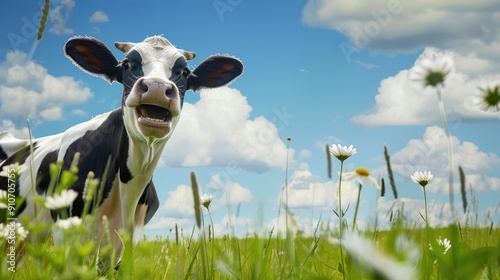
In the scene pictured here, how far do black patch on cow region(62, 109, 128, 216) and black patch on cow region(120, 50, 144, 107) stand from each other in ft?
1.00

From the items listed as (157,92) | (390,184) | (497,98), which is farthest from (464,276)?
(157,92)

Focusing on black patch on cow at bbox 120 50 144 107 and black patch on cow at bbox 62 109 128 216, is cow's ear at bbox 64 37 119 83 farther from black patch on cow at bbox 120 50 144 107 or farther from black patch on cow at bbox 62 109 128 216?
black patch on cow at bbox 62 109 128 216

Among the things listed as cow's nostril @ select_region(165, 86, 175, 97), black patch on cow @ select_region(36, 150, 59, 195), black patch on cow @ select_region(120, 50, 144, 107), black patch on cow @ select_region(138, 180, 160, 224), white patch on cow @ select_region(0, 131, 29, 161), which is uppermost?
black patch on cow @ select_region(120, 50, 144, 107)

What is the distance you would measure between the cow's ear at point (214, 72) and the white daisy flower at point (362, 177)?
323 cm

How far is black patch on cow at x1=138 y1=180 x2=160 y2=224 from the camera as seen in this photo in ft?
16.0

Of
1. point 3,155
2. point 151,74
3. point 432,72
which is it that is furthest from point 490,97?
point 3,155

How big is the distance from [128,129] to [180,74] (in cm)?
82

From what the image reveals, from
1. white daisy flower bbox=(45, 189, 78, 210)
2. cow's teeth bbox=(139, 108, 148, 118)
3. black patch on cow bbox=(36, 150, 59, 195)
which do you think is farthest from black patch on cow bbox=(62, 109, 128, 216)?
white daisy flower bbox=(45, 189, 78, 210)

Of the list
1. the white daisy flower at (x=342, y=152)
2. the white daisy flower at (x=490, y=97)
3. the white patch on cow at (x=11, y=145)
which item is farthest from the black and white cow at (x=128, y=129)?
the white daisy flower at (x=490, y=97)

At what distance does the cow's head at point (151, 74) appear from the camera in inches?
161

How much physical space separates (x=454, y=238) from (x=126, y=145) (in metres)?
3.90

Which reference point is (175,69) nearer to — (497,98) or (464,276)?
(497,98)

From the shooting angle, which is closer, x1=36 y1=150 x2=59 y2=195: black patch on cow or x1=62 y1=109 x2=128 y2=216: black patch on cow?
x1=62 y1=109 x2=128 y2=216: black patch on cow

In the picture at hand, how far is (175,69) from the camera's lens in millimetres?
4969
